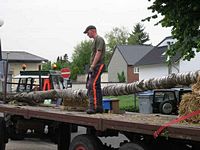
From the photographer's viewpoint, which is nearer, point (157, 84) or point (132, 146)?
point (132, 146)

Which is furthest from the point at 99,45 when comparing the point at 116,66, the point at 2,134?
the point at 116,66

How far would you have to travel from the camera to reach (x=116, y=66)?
83.4 meters

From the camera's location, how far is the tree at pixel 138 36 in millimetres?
112438

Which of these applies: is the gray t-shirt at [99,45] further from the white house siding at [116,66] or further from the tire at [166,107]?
the white house siding at [116,66]

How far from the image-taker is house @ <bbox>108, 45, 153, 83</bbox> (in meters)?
77.0

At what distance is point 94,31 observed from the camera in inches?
326

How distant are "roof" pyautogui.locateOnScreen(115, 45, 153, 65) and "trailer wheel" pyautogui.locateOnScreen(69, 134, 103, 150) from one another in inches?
2766

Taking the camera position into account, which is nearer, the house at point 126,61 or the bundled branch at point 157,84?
the bundled branch at point 157,84

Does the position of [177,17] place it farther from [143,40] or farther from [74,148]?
[143,40]

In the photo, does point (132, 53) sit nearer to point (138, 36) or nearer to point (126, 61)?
point (126, 61)

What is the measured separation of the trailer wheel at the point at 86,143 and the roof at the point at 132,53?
70.3m

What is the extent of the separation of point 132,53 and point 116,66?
455 cm

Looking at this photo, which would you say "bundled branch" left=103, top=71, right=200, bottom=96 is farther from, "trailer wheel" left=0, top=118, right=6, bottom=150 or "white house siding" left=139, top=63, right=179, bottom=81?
"white house siding" left=139, top=63, right=179, bottom=81

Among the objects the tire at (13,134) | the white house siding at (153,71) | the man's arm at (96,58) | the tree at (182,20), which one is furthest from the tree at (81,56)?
the man's arm at (96,58)
